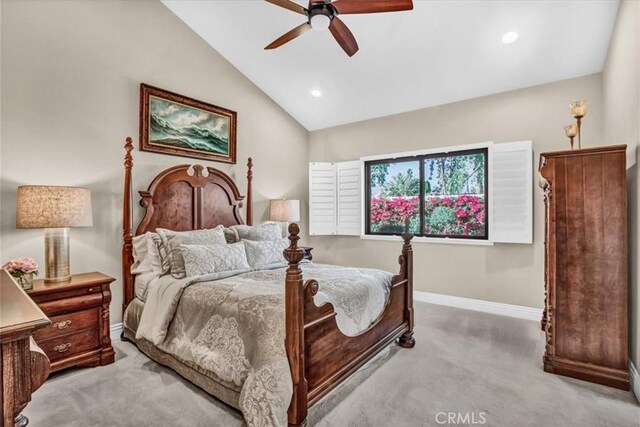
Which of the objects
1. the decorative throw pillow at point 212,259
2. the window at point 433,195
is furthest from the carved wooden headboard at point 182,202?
the window at point 433,195

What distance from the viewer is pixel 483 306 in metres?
4.05

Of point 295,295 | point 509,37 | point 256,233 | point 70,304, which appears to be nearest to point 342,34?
point 509,37

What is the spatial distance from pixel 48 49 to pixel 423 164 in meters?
4.35

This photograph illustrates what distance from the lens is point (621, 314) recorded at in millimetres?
2295

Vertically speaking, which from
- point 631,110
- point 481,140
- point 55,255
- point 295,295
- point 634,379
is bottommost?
point 634,379

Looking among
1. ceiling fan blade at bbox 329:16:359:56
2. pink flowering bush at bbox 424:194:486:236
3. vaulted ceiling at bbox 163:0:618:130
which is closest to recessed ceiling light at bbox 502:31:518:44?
vaulted ceiling at bbox 163:0:618:130

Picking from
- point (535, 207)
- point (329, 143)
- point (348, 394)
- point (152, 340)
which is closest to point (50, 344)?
point (152, 340)

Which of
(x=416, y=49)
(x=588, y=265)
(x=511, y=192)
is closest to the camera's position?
(x=588, y=265)

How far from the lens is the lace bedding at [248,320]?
1746 mm

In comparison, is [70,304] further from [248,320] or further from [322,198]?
[322,198]

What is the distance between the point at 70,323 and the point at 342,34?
315cm

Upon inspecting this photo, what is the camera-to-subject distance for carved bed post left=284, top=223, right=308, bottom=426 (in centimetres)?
178

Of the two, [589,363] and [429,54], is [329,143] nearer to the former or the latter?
[429,54]

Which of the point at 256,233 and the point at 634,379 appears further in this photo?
the point at 256,233
